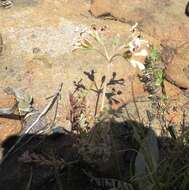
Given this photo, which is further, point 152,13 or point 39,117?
point 152,13

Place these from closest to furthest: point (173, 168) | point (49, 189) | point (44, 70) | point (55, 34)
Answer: point (173, 168) → point (49, 189) → point (44, 70) → point (55, 34)

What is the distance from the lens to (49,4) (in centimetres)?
488

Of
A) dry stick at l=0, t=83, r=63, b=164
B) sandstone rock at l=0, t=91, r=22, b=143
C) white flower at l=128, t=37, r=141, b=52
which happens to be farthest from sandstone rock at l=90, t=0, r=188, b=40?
white flower at l=128, t=37, r=141, b=52

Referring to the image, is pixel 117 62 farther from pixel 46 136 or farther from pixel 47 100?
pixel 46 136

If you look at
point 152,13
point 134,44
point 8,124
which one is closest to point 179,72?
point 152,13

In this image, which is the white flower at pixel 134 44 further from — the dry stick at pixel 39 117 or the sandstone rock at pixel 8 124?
the sandstone rock at pixel 8 124

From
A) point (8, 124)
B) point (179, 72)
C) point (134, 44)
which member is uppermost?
point (179, 72)

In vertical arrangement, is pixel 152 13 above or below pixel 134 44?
above

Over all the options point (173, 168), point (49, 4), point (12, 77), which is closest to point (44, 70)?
point (12, 77)

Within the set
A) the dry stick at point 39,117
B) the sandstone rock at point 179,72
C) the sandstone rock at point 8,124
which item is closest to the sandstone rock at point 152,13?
the sandstone rock at point 179,72

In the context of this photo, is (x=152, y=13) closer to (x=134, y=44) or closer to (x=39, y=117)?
(x=39, y=117)

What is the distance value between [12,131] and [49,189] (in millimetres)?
667

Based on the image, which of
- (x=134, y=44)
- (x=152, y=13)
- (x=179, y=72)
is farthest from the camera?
(x=152, y=13)

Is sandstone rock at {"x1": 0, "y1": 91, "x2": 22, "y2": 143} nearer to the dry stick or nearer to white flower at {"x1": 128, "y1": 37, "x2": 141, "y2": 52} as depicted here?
the dry stick
